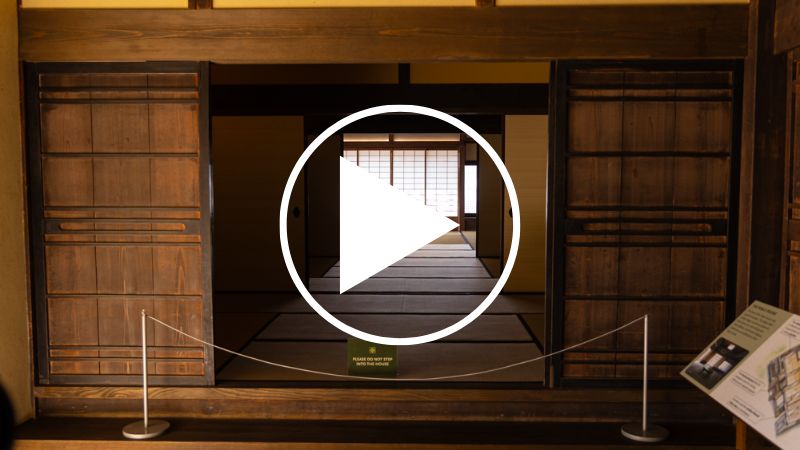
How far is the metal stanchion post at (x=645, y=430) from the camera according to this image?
9.40ft

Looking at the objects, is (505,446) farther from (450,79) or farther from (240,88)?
(240,88)

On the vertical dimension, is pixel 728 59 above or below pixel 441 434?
above

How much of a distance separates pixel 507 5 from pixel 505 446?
2.20m

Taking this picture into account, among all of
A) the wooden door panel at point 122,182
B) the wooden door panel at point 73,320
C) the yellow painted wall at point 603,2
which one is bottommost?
the wooden door panel at point 73,320

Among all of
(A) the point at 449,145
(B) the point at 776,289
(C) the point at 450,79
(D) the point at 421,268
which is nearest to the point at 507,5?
(B) the point at 776,289

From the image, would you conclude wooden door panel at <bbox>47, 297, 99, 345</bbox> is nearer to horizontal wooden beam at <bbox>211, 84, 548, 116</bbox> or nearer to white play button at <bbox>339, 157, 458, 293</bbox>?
horizontal wooden beam at <bbox>211, 84, 548, 116</bbox>

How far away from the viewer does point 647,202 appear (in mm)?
3104

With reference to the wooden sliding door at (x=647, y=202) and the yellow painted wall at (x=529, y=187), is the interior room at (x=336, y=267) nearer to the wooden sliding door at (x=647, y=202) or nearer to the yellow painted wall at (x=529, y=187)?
the yellow painted wall at (x=529, y=187)

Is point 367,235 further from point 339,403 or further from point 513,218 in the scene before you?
point 513,218

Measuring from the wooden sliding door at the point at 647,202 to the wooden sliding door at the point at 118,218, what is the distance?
1915mm

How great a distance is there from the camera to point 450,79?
5.67m

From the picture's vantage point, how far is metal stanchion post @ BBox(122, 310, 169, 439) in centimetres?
289

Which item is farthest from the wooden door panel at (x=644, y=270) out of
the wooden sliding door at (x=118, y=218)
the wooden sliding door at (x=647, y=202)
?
the wooden sliding door at (x=118, y=218)

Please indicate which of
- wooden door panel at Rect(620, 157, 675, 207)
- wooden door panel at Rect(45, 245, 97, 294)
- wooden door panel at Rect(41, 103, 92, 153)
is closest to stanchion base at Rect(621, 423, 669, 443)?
wooden door panel at Rect(620, 157, 675, 207)
